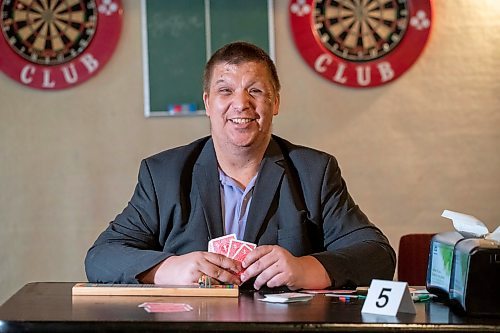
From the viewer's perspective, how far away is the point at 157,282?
7.82 feet

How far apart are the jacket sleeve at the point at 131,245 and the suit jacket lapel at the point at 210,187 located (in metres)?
0.16

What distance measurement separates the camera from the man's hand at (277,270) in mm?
2293

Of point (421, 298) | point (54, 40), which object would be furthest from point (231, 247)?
point (54, 40)

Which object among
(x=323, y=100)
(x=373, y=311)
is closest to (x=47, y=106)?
(x=323, y=100)

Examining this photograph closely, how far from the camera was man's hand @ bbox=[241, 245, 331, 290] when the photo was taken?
2.29 metres

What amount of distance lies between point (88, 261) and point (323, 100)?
7.45 ft

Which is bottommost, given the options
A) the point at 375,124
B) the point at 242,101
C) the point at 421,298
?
the point at 421,298

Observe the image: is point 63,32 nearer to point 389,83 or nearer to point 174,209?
point 389,83

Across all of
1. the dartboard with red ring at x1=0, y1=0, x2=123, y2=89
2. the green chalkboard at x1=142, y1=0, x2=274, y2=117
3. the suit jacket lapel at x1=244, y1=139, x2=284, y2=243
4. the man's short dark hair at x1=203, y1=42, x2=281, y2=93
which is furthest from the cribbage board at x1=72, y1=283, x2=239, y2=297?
the dartboard with red ring at x1=0, y1=0, x2=123, y2=89

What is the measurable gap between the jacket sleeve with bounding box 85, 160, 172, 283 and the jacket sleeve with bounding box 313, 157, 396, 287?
50 centimetres

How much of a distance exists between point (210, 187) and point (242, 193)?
0.37ft

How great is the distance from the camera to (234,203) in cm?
279

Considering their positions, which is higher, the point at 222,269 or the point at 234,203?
the point at 234,203

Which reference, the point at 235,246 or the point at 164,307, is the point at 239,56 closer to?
the point at 235,246
